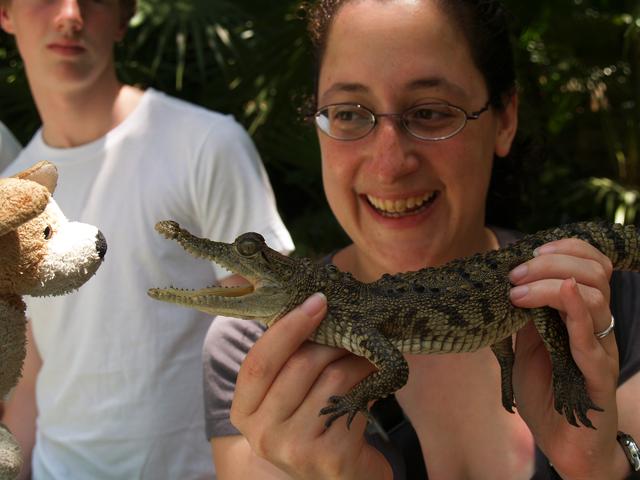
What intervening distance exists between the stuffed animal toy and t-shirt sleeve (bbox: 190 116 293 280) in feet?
2.70

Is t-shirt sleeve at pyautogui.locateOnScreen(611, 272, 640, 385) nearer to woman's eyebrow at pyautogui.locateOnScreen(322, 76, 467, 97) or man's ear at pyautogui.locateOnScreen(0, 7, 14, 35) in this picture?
woman's eyebrow at pyautogui.locateOnScreen(322, 76, 467, 97)

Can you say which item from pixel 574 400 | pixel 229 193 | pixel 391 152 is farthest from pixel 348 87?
pixel 574 400

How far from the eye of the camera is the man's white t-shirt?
72.5 inches

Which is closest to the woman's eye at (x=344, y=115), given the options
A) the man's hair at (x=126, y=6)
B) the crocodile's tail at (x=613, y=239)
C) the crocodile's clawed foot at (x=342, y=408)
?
the crocodile's tail at (x=613, y=239)

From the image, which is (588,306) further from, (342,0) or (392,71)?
(342,0)

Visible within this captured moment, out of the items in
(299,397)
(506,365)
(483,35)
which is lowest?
(506,365)

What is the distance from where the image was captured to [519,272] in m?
1.22

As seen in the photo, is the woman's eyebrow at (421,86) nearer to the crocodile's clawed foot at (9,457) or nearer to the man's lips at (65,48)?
Answer: the man's lips at (65,48)

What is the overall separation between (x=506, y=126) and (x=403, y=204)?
420 millimetres

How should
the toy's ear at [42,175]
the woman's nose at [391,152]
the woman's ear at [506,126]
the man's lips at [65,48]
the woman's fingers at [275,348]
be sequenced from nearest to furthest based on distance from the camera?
the toy's ear at [42,175]
the woman's fingers at [275,348]
the woman's nose at [391,152]
the woman's ear at [506,126]
the man's lips at [65,48]

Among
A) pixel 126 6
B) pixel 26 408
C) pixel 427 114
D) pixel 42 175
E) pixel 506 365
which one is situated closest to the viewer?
pixel 42 175

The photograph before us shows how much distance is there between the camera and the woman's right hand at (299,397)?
1154mm

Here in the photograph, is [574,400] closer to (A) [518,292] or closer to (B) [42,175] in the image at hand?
(A) [518,292]

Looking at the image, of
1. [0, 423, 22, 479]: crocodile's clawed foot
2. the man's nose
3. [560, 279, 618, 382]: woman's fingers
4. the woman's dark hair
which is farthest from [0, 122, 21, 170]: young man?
[560, 279, 618, 382]: woman's fingers
